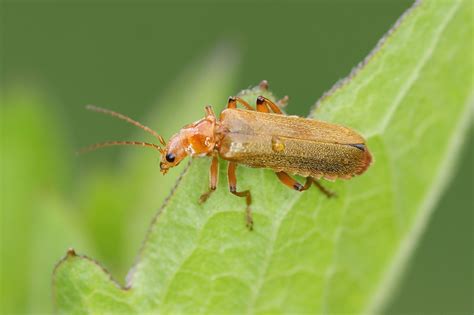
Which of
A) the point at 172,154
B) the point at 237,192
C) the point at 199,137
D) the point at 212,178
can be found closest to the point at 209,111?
the point at 199,137

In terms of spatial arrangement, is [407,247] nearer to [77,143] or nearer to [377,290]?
[377,290]

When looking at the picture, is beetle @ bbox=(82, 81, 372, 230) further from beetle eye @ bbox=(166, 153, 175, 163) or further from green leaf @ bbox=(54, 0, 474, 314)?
green leaf @ bbox=(54, 0, 474, 314)

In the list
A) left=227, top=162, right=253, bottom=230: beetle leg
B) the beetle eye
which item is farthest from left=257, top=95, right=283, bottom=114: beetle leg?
the beetle eye

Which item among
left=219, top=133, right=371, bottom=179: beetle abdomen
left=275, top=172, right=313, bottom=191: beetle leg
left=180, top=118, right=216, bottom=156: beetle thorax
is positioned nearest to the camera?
left=275, top=172, right=313, bottom=191: beetle leg

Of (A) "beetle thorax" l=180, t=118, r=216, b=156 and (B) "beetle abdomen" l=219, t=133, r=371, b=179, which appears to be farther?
(A) "beetle thorax" l=180, t=118, r=216, b=156

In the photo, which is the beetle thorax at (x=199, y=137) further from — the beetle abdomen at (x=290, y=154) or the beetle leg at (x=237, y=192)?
the beetle leg at (x=237, y=192)

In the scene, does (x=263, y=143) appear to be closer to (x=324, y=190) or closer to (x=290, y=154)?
(x=290, y=154)

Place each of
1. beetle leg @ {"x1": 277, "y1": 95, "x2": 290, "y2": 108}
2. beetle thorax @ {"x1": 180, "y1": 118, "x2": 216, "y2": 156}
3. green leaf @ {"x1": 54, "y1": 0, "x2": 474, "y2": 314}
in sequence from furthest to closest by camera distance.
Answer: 1. beetle thorax @ {"x1": 180, "y1": 118, "x2": 216, "y2": 156}
2. beetle leg @ {"x1": 277, "y1": 95, "x2": 290, "y2": 108}
3. green leaf @ {"x1": 54, "y1": 0, "x2": 474, "y2": 314}
